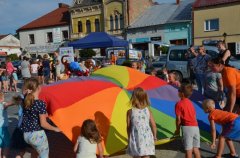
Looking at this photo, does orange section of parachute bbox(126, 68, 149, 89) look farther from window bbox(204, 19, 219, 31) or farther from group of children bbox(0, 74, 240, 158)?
window bbox(204, 19, 219, 31)

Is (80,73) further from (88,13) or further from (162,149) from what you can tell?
(88,13)

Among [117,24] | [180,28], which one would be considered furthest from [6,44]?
[180,28]

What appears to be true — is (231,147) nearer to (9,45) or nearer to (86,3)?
(86,3)

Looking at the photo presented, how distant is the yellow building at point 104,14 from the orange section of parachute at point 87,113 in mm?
32896

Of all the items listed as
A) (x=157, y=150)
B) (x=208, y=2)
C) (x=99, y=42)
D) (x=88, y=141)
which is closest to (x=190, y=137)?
(x=157, y=150)

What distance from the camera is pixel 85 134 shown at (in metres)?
4.11

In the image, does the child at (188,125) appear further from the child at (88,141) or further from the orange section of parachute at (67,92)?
the orange section of parachute at (67,92)

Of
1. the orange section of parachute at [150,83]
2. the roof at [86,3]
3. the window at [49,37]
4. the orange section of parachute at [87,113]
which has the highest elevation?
the roof at [86,3]

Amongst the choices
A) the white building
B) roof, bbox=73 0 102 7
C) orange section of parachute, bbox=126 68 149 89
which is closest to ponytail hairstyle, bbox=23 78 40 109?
orange section of parachute, bbox=126 68 149 89

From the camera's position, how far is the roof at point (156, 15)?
1407 inches

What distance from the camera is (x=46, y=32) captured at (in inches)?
1793

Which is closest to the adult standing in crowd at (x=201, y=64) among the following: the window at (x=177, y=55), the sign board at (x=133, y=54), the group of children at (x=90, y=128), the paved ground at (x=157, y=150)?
the paved ground at (x=157, y=150)

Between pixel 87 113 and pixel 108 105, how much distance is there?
0.40 metres

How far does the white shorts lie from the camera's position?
473 centimetres
